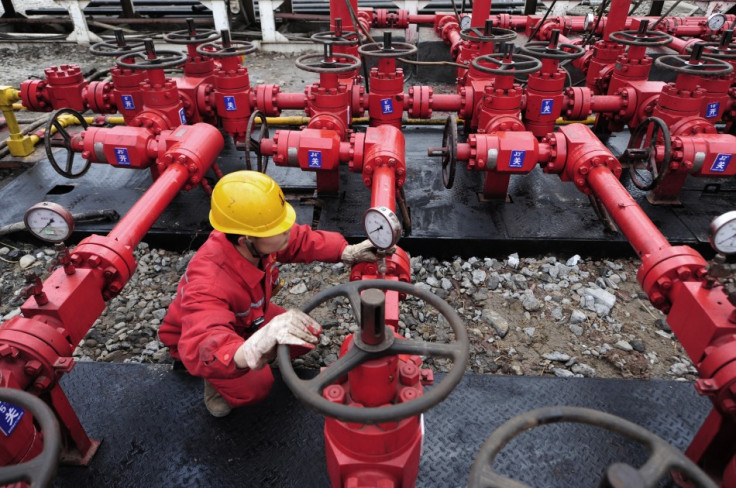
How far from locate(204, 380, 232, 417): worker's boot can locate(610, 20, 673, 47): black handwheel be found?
3701 mm

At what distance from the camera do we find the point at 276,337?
1.53 metres

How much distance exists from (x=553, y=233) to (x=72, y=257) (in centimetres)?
283

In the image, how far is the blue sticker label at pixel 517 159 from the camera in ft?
10.3

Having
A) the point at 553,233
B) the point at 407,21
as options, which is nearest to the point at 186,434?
the point at 553,233

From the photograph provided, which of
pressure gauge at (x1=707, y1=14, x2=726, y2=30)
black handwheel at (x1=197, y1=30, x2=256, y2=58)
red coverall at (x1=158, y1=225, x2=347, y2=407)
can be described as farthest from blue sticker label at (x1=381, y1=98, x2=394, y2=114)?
pressure gauge at (x1=707, y1=14, x2=726, y2=30)

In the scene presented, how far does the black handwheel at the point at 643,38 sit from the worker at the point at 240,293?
292cm

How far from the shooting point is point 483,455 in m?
1.07

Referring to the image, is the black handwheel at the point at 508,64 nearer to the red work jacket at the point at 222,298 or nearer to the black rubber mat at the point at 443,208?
the black rubber mat at the point at 443,208

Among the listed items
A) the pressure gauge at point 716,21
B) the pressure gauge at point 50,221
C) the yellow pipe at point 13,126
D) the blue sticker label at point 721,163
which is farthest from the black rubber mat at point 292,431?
the pressure gauge at point 716,21

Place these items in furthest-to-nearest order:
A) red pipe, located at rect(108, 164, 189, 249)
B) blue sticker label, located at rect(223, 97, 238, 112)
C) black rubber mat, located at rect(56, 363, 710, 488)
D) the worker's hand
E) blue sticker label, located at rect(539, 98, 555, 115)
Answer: blue sticker label, located at rect(223, 97, 238, 112) < blue sticker label, located at rect(539, 98, 555, 115) < red pipe, located at rect(108, 164, 189, 249) < the worker's hand < black rubber mat, located at rect(56, 363, 710, 488)

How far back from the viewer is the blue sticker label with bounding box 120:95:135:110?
3818mm

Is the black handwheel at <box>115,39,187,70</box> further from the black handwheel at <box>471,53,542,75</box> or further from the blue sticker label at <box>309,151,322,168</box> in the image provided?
the black handwheel at <box>471,53,542,75</box>

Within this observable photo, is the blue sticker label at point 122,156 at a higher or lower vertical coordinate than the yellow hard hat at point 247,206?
lower

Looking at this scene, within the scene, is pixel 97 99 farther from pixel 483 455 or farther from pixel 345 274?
pixel 483 455
